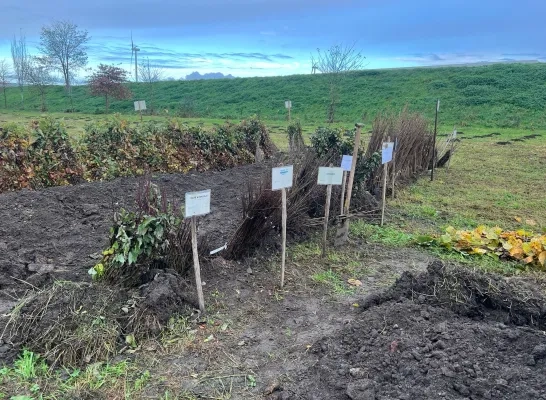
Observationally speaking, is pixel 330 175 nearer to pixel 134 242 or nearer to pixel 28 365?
pixel 134 242

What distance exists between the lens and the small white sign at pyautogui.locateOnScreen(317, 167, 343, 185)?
4.44m

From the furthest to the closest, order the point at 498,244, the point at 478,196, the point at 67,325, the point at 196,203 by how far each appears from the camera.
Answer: the point at 478,196, the point at 498,244, the point at 196,203, the point at 67,325

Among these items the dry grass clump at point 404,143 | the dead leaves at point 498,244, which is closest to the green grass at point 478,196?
the dry grass clump at point 404,143

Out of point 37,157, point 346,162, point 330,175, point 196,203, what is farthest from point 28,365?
point 37,157

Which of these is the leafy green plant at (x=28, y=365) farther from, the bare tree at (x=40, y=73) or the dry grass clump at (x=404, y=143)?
the bare tree at (x=40, y=73)

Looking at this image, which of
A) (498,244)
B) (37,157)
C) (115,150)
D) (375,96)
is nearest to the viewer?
(498,244)

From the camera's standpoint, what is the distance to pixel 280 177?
390cm

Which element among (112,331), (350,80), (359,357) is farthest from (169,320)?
(350,80)

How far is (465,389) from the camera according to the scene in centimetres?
231

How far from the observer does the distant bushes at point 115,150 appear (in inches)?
255

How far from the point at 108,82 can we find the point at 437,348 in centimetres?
2882

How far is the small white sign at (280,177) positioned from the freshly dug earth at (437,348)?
1.22 m

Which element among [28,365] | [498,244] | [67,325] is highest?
[67,325]

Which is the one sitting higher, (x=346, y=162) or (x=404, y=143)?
(x=346, y=162)
